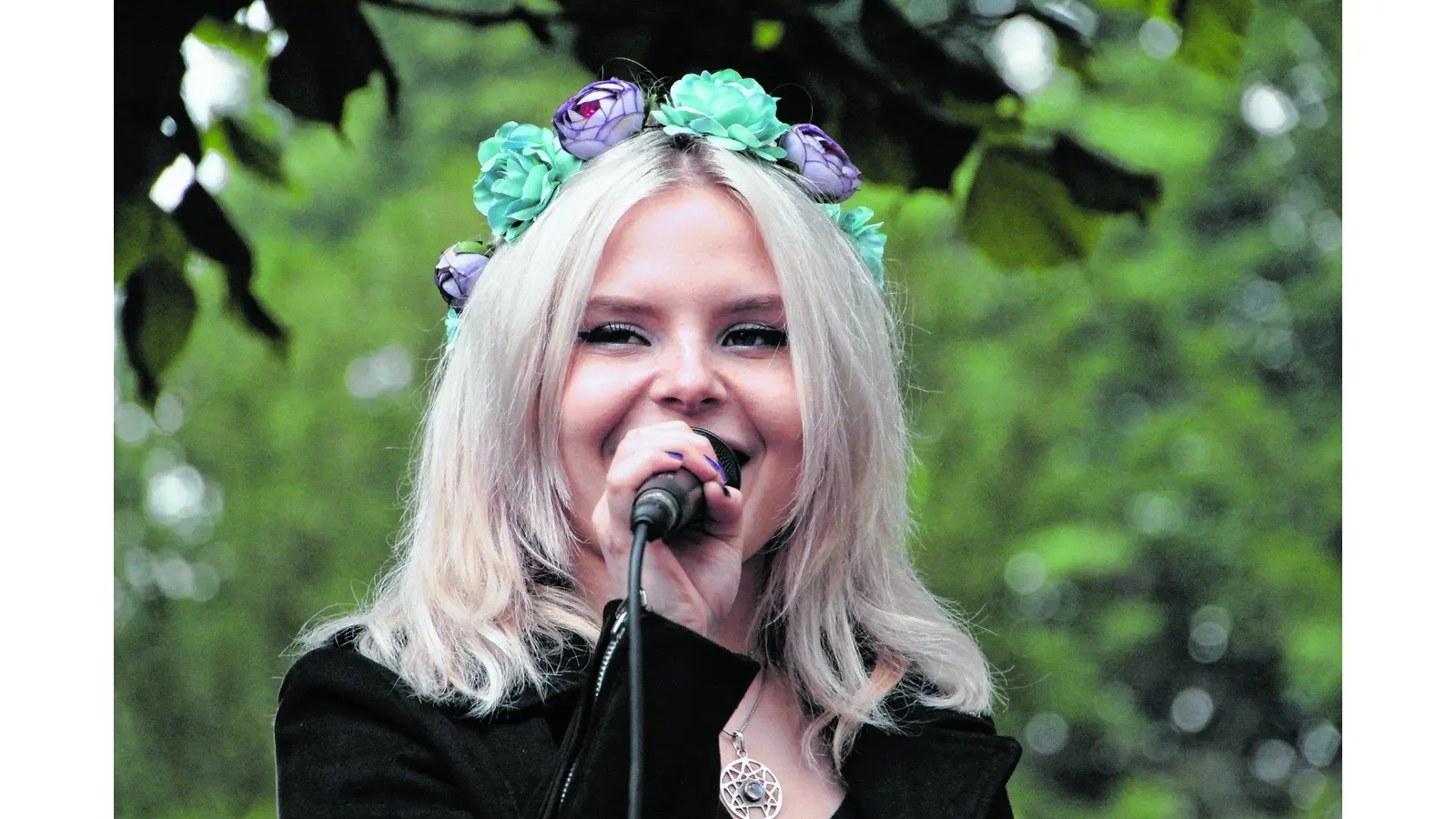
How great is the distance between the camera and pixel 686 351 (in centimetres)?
165

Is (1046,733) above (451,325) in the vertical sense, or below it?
below

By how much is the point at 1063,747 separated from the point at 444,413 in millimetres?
7442

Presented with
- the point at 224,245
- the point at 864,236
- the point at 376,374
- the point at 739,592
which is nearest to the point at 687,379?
the point at 739,592

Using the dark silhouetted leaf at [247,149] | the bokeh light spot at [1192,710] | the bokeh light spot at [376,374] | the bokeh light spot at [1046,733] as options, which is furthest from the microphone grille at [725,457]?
the bokeh light spot at [1192,710]

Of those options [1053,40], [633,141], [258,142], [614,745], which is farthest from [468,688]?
[1053,40]

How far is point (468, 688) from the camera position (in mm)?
1610

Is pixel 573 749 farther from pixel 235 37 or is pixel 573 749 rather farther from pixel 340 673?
pixel 235 37

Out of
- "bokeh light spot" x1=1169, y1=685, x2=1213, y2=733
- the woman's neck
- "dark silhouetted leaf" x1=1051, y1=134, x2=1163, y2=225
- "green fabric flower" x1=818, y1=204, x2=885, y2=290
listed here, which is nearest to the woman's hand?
the woman's neck

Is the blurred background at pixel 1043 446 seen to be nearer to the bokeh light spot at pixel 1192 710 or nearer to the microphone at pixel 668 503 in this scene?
the bokeh light spot at pixel 1192 710

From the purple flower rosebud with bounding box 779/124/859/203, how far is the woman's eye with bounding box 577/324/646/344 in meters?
0.37

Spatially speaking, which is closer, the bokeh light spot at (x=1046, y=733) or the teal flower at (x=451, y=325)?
the teal flower at (x=451, y=325)

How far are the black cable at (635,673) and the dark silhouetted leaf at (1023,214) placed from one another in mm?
1101

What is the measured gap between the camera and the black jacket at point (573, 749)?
138 cm

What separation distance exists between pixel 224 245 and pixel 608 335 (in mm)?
776
